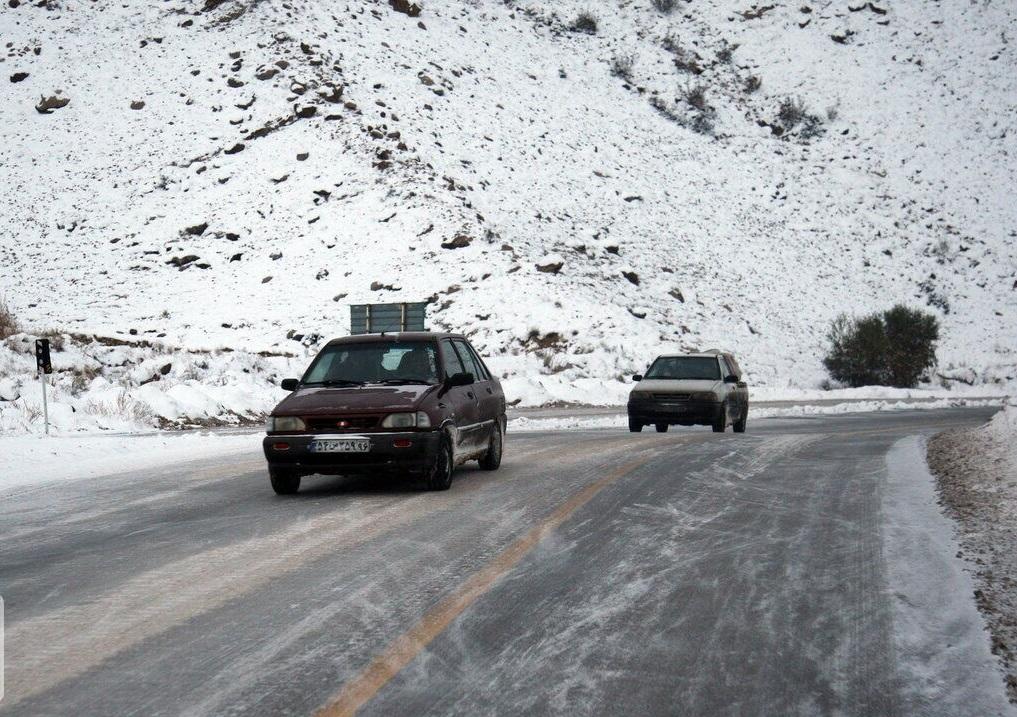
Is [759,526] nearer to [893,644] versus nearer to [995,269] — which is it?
[893,644]

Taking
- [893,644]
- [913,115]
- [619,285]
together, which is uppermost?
[913,115]

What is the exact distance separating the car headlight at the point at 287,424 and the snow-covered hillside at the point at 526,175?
2187 cm

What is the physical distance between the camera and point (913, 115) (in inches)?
2486

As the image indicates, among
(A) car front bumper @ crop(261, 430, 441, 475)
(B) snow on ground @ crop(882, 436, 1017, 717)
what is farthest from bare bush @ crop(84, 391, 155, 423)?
(B) snow on ground @ crop(882, 436, 1017, 717)

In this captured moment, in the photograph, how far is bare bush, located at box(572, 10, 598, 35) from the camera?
68562mm

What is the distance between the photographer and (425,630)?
17.7ft

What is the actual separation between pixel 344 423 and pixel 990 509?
19.3ft

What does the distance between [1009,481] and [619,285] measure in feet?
118

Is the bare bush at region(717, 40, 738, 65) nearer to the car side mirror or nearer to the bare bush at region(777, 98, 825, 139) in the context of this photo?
the bare bush at region(777, 98, 825, 139)

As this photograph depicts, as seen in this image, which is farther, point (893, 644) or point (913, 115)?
point (913, 115)

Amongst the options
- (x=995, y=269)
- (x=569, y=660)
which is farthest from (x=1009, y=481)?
(x=995, y=269)

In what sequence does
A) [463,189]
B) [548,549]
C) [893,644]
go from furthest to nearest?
[463,189] → [548,549] → [893,644]

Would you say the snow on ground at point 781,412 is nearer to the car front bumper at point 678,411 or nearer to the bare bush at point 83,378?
the car front bumper at point 678,411

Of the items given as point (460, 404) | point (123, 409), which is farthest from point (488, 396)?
point (123, 409)
